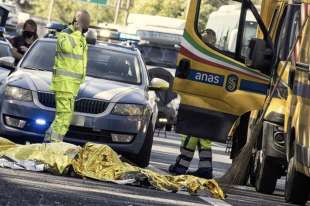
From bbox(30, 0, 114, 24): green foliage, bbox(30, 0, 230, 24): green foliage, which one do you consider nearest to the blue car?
bbox(30, 0, 230, 24): green foliage

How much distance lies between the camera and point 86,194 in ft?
37.3

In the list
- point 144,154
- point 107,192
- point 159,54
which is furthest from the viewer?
point 159,54

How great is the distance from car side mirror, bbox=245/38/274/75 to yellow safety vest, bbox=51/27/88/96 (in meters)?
2.05

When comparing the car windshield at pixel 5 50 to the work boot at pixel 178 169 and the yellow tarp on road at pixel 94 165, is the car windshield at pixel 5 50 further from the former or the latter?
the yellow tarp on road at pixel 94 165

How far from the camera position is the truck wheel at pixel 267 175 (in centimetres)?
1478

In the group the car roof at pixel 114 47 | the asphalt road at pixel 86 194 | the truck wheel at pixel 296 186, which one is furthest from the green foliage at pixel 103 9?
the asphalt road at pixel 86 194

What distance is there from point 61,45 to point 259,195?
314 cm

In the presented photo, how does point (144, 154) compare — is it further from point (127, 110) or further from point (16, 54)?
point (16, 54)

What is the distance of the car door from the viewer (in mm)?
15711

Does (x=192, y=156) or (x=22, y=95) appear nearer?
(x=22, y=95)

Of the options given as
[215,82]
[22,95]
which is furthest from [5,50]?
[215,82]

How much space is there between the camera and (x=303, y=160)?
12.5m

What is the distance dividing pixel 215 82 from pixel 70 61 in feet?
5.85

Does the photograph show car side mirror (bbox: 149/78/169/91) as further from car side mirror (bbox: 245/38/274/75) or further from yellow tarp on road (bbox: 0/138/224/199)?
yellow tarp on road (bbox: 0/138/224/199)
